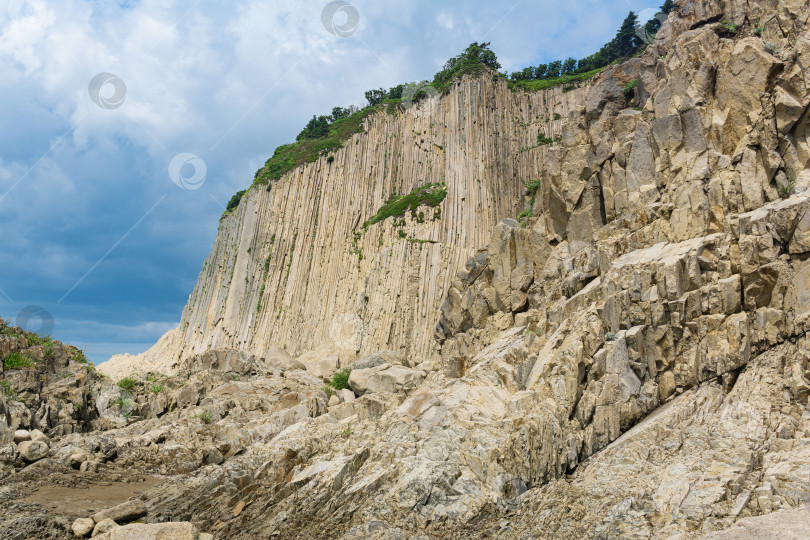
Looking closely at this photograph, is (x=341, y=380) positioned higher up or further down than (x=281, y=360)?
further down

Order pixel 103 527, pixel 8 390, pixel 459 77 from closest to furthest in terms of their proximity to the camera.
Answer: pixel 103 527, pixel 8 390, pixel 459 77

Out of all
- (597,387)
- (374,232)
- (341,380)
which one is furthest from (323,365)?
(597,387)

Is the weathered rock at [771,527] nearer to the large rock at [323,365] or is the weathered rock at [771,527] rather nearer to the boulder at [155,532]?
the boulder at [155,532]

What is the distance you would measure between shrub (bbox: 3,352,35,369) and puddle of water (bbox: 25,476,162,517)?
11.0 m

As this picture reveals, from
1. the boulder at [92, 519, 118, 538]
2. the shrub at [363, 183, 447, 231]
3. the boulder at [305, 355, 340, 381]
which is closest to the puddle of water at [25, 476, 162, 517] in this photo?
the boulder at [92, 519, 118, 538]

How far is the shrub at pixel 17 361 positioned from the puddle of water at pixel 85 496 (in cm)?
1104

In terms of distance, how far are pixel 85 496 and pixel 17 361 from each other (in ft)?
41.2

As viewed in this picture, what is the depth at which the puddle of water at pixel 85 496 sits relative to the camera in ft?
48.0

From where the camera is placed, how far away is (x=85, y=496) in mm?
16047

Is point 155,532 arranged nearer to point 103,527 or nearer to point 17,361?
point 103,527

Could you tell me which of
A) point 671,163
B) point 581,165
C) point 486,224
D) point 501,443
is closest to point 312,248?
point 486,224

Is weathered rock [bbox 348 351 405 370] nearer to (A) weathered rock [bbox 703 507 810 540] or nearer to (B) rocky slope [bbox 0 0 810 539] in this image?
(B) rocky slope [bbox 0 0 810 539]

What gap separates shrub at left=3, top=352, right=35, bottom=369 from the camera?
2516cm

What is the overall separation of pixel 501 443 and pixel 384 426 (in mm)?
3470
